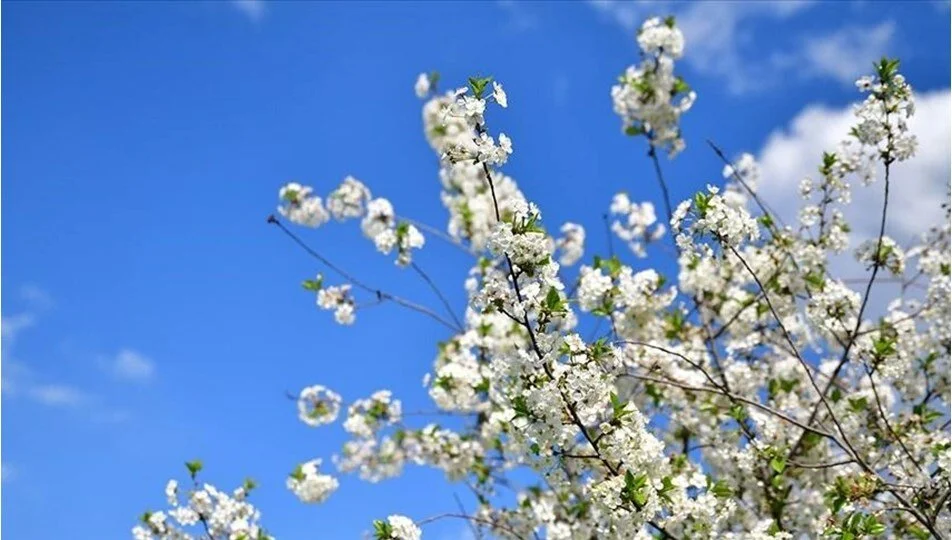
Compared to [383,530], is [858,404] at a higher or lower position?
higher

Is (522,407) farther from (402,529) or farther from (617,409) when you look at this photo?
(402,529)

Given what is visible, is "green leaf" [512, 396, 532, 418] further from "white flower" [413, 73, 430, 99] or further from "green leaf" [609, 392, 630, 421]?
"white flower" [413, 73, 430, 99]

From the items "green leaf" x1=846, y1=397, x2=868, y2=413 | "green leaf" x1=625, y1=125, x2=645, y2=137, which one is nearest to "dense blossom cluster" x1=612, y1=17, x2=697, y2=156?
"green leaf" x1=625, y1=125, x2=645, y2=137

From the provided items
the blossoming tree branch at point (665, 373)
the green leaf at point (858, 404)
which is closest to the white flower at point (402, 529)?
the blossoming tree branch at point (665, 373)

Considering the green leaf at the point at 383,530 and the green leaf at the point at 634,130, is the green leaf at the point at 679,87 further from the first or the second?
the green leaf at the point at 383,530

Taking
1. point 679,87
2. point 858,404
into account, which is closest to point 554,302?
point 858,404

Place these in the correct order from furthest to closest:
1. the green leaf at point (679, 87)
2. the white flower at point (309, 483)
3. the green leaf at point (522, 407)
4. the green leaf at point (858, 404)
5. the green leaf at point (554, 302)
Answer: the white flower at point (309, 483), the green leaf at point (679, 87), the green leaf at point (858, 404), the green leaf at point (522, 407), the green leaf at point (554, 302)

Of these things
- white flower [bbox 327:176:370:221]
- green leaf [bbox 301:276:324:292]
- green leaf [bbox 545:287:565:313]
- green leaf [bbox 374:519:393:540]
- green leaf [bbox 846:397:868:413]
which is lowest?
green leaf [bbox 374:519:393:540]

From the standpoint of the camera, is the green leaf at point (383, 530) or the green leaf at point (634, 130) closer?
the green leaf at point (383, 530)

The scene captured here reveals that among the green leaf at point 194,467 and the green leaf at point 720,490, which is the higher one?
the green leaf at point 194,467

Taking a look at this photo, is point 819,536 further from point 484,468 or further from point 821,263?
point 484,468

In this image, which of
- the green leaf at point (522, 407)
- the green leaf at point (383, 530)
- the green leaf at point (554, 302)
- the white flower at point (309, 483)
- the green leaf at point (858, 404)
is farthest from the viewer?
the white flower at point (309, 483)

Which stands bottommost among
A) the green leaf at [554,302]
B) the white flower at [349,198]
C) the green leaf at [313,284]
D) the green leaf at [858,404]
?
the green leaf at [554,302]

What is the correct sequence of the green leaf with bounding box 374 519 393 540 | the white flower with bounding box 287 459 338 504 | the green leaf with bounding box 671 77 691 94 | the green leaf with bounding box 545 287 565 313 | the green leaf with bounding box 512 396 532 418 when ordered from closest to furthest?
the green leaf with bounding box 545 287 565 313 < the green leaf with bounding box 512 396 532 418 < the green leaf with bounding box 374 519 393 540 < the green leaf with bounding box 671 77 691 94 < the white flower with bounding box 287 459 338 504
